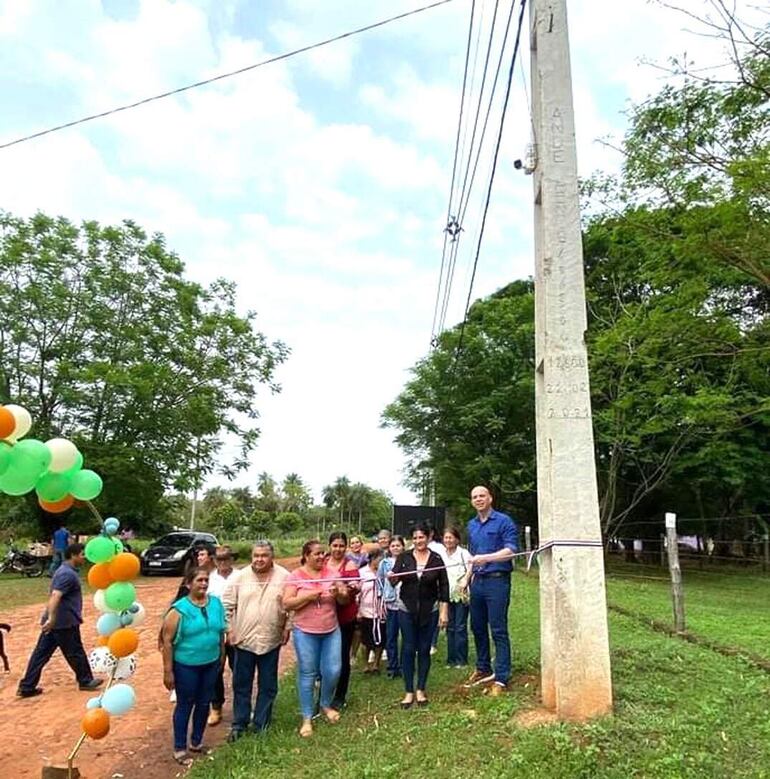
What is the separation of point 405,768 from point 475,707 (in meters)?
0.98

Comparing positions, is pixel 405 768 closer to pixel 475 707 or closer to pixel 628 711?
pixel 475 707

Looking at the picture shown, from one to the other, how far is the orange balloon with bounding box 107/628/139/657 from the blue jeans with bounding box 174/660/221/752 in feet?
1.19

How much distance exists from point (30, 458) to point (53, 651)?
11.8ft

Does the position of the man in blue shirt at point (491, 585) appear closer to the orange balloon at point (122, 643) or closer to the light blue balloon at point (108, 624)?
the orange balloon at point (122, 643)

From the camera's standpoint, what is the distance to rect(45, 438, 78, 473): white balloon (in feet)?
15.6

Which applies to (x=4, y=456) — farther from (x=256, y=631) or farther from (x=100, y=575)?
(x=256, y=631)

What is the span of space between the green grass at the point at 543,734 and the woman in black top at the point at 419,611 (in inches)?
9.0

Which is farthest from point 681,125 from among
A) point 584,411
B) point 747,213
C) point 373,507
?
point 373,507

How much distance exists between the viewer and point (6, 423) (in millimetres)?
4285

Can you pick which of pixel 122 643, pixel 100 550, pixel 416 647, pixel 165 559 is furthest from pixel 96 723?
pixel 165 559

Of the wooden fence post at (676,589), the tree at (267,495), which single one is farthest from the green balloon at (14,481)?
Answer: the tree at (267,495)

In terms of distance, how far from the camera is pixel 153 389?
19.7m

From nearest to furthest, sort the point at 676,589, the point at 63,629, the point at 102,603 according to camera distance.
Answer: the point at 102,603 < the point at 63,629 < the point at 676,589

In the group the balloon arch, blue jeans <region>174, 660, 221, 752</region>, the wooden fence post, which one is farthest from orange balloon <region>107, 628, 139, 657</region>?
the wooden fence post
